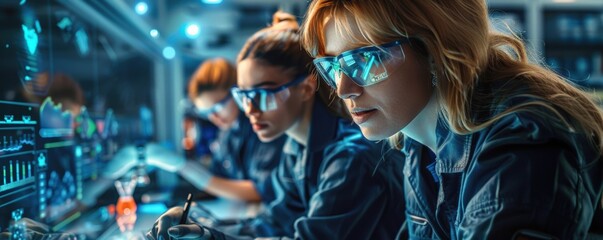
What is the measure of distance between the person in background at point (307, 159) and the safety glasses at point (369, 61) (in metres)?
0.46

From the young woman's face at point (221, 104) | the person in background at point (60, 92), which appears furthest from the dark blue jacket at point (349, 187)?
the young woman's face at point (221, 104)

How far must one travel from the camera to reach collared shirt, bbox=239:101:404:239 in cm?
146

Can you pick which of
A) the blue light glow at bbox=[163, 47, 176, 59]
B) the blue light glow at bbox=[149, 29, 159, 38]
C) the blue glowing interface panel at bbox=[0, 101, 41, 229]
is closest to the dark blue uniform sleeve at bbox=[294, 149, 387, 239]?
the blue glowing interface panel at bbox=[0, 101, 41, 229]

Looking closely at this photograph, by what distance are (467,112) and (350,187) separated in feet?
1.76

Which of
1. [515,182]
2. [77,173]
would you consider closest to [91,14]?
[77,173]

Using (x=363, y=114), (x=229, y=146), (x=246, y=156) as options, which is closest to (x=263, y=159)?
(x=246, y=156)

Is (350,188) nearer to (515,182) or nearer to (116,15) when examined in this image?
(515,182)

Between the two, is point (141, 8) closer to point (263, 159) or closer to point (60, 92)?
point (60, 92)

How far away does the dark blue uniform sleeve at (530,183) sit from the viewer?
0.85 m

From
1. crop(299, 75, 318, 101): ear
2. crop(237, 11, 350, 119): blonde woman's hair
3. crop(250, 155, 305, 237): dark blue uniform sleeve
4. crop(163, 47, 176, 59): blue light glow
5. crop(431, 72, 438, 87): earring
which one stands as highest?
crop(163, 47, 176, 59): blue light glow

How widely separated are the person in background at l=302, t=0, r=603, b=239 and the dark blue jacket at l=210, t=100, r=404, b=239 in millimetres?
269

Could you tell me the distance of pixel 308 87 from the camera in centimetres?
176

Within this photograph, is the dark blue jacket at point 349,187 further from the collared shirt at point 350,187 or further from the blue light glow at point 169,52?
the blue light glow at point 169,52

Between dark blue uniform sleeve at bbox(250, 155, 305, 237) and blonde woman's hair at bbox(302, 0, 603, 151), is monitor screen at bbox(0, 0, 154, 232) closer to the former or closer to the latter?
dark blue uniform sleeve at bbox(250, 155, 305, 237)
